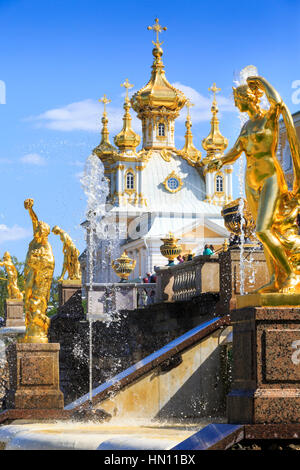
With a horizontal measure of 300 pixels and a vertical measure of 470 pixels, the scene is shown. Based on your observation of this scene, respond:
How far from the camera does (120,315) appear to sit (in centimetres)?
2406

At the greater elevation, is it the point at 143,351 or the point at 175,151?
the point at 175,151

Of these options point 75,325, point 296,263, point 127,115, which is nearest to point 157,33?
point 127,115

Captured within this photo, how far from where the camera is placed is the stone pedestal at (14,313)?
110 feet

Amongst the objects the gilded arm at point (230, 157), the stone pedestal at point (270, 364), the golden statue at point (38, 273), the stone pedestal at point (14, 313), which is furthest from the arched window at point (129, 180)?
the stone pedestal at point (270, 364)

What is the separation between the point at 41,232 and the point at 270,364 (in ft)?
24.9

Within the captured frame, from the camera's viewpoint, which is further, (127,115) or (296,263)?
(127,115)

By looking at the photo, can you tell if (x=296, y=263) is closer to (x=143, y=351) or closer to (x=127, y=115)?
(x=143, y=351)

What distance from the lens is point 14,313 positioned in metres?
34.5

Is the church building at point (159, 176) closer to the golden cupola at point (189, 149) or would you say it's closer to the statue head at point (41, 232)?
the golden cupola at point (189, 149)

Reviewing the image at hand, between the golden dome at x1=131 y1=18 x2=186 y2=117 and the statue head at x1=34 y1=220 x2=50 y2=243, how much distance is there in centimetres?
8412

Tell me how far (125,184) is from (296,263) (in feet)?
283

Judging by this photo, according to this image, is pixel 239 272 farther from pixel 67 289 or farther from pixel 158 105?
pixel 158 105

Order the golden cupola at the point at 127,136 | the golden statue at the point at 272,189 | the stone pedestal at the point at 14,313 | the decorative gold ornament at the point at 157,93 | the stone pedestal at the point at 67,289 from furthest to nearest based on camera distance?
the decorative gold ornament at the point at 157,93 < the golden cupola at the point at 127,136 < the stone pedestal at the point at 14,313 < the stone pedestal at the point at 67,289 < the golden statue at the point at 272,189

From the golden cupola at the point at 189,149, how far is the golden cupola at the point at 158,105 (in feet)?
4.02
